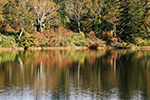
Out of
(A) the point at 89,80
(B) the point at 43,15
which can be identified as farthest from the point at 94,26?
(A) the point at 89,80

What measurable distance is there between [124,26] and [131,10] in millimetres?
4771

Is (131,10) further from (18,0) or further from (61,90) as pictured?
(61,90)

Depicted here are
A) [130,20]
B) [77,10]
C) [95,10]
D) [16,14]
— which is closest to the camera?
[16,14]

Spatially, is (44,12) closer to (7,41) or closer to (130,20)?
(7,41)

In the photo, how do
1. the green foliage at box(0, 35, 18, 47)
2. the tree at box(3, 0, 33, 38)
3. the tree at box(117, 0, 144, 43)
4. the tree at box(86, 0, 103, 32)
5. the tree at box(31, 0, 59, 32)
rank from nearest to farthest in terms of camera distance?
the green foliage at box(0, 35, 18, 47), the tree at box(3, 0, 33, 38), the tree at box(31, 0, 59, 32), the tree at box(117, 0, 144, 43), the tree at box(86, 0, 103, 32)

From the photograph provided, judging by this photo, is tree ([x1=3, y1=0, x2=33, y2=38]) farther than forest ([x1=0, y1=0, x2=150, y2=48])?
No

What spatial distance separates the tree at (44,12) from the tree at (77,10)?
380cm

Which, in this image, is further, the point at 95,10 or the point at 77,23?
the point at 77,23

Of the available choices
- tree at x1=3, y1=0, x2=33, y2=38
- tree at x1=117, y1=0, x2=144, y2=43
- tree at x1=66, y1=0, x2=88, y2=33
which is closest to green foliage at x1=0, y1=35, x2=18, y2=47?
tree at x1=3, y1=0, x2=33, y2=38

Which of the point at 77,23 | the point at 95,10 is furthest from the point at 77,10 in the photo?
the point at 95,10

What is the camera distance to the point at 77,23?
77.3 m

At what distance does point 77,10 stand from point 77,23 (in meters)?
4.13

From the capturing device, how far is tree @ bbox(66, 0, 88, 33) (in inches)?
2876

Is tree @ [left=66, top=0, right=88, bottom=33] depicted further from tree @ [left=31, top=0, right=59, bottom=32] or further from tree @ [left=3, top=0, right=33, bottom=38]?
tree @ [left=3, top=0, right=33, bottom=38]
